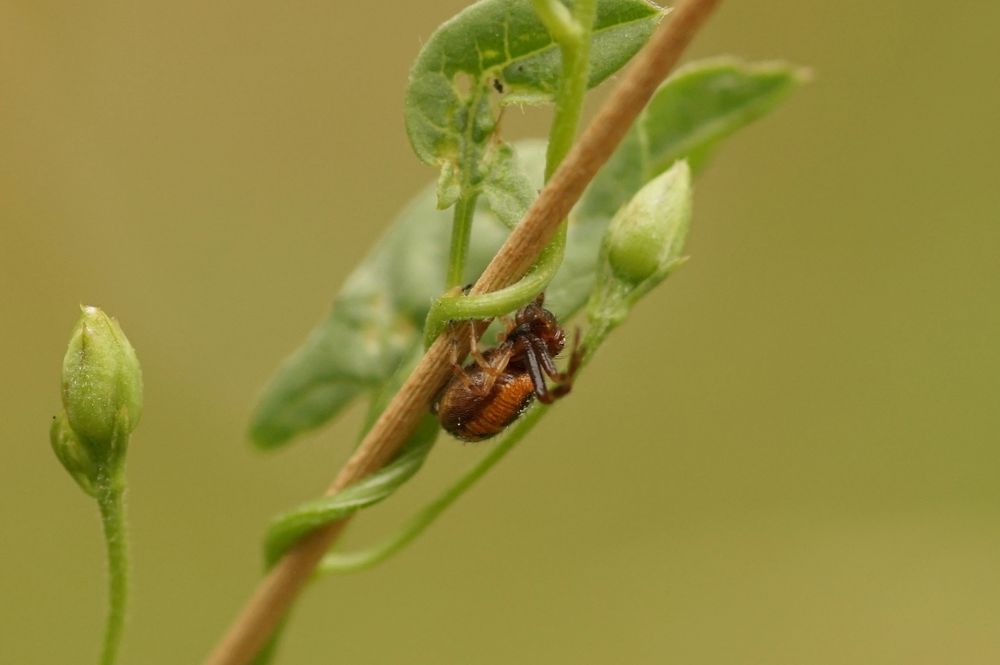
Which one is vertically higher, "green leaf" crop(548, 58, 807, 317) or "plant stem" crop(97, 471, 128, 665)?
"green leaf" crop(548, 58, 807, 317)

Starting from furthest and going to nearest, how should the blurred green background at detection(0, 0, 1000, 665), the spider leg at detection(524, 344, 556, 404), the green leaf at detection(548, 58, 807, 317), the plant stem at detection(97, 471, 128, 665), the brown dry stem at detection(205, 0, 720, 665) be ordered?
the blurred green background at detection(0, 0, 1000, 665) → the spider leg at detection(524, 344, 556, 404) → the green leaf at detection(548, 58, 807, 317) → the plant stem at detection(97, 471, 128, 665) → the brown dry stem at detection(205, 0, 720, 665)

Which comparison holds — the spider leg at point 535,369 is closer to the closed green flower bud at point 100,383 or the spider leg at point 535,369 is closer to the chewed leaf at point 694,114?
the chewed leaf at point 694,114

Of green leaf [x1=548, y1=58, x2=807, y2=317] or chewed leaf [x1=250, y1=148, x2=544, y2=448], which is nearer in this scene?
green leaf [x1=548, y1=58, x2=807, y2=317]

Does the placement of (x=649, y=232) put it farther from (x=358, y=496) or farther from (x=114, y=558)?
(x=114, y=558)

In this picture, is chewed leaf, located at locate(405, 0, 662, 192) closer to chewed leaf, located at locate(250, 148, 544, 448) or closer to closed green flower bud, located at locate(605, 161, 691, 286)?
closed green flower bud, located at locate(605, 161, 691, 286)

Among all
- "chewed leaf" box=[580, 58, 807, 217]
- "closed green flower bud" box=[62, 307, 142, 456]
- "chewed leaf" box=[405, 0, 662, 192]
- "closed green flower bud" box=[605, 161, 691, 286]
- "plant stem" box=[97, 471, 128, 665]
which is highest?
"chewed leaf" box=[580, 58, 807, 217]

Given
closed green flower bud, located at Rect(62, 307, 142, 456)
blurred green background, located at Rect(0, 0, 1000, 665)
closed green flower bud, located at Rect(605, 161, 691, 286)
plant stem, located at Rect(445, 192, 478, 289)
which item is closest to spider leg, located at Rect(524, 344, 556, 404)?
closed green flower bud, located at Rect(605, 161, 691, 286)

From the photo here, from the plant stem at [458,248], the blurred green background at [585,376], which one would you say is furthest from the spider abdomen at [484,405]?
the blurred green background at [585,376]
